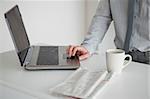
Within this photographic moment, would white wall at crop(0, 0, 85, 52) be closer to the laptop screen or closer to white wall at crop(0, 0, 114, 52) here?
white wall at crop(0, 0, 114, 52)

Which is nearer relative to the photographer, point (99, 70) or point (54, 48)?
point (99, 70)

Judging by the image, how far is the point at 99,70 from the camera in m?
1.22

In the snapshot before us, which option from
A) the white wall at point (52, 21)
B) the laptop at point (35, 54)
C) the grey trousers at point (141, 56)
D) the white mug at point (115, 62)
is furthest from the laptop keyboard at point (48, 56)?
the white wall at point (52, 21)

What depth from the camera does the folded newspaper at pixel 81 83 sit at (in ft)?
3.04

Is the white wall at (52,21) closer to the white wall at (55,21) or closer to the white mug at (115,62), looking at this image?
the white wall at (55,21)

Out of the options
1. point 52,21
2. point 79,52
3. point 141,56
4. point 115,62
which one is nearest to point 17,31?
point 79,52

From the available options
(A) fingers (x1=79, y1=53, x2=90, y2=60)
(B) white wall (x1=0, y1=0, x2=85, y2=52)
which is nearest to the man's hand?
(A) fingers (x1=79, y1=53, x2=90, y2=60)

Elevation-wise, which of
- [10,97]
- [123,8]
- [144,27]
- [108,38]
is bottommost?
[108,38]

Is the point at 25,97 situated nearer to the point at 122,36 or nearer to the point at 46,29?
the point at 122,36

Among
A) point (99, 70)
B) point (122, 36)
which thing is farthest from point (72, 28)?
point (99, 70)

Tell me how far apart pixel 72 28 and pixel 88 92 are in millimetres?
2149

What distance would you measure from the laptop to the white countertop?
34 millimetres

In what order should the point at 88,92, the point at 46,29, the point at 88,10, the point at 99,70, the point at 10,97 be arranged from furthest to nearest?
1. the point at 88,10
2. the point at 46,29
3. the point at 99,70
4. the point at 10,97
5. the point at 88,92

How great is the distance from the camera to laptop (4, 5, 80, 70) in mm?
1236
